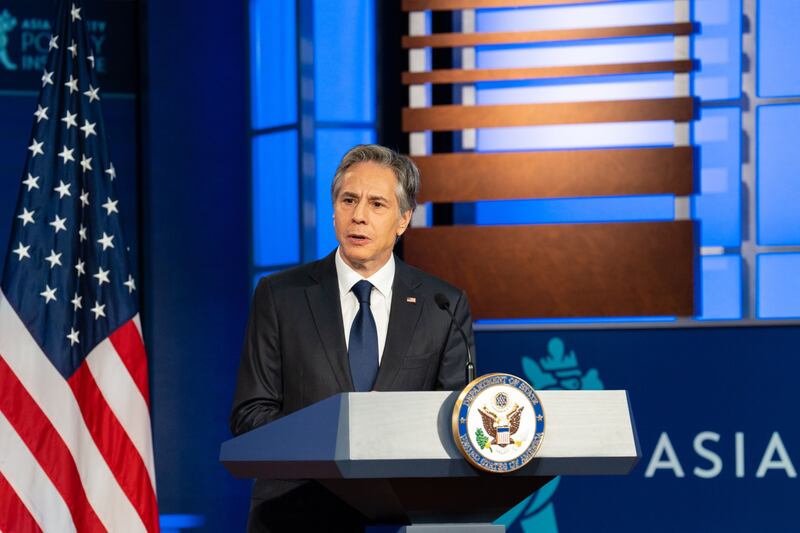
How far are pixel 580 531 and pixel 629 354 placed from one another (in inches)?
26.3

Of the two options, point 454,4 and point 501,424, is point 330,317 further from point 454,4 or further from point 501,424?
point 454,4

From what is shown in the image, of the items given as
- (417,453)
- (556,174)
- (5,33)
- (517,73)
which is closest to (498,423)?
(417,453)

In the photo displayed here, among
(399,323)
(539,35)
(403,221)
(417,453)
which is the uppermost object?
(539,35)

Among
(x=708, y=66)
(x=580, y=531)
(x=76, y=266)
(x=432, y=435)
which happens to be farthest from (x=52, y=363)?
(x=708, y=66)

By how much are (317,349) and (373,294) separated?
0.60ft

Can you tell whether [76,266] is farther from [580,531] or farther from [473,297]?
[580,531]

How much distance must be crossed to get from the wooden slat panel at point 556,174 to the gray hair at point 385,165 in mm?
1925

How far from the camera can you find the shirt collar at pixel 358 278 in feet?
7.80

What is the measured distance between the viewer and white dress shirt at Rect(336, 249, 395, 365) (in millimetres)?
2352

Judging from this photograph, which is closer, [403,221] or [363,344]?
[363,344]

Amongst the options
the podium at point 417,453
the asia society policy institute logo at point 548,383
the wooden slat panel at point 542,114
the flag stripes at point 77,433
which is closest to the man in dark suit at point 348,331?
the podium at point 417,453

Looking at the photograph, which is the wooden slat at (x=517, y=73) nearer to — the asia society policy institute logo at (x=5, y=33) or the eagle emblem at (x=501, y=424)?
the asia society policy institute logo at (x=5, y=33)

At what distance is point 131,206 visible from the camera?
480 centimetres

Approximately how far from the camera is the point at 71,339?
12.2ft
